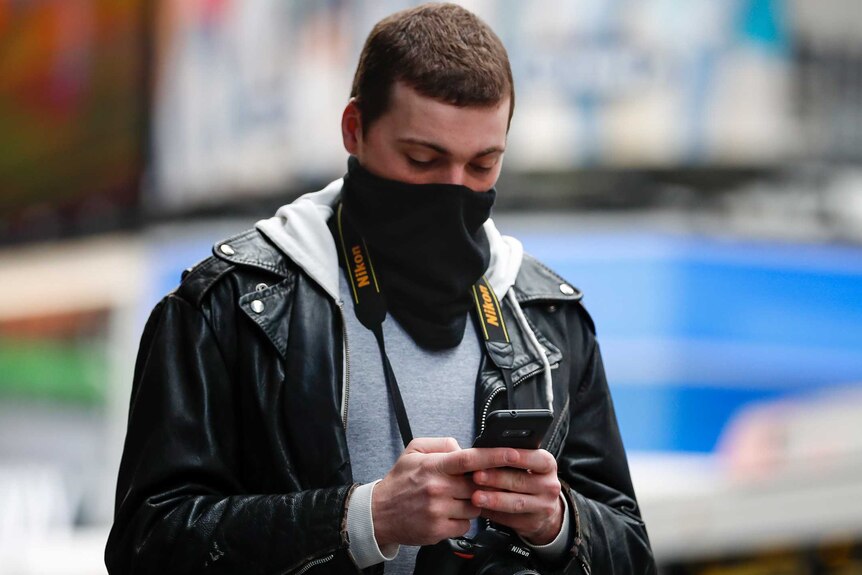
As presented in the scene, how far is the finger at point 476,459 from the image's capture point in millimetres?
2219

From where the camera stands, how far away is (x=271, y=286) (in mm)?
2527

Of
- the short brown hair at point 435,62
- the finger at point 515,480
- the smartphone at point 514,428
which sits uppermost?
the short brown hair at point 435,62

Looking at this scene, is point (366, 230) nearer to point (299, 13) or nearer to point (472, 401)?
point (472, 401)

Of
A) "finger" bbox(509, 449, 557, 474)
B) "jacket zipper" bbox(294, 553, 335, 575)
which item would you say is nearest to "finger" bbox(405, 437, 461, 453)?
"finger" bbox(509, 449, 557, 474)

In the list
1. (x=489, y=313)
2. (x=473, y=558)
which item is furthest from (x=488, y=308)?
(x=473, y=558)

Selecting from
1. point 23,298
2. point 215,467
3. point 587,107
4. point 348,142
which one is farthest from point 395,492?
point 23,298

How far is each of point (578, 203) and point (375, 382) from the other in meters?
6.00

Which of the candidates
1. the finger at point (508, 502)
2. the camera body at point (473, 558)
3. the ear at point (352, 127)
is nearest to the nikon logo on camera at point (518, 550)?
the camera body at point (473, 558)

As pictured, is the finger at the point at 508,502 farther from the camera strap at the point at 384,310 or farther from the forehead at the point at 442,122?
the forehead at the point at 442,122

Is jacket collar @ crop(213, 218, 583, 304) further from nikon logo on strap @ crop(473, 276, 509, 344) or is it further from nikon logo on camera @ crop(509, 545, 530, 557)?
nikon logo on camera @ crop(509, 545, 530, 557)

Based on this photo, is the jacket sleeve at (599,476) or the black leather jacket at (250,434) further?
the jacket sleeve at (599,476)

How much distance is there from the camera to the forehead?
97.6 inches

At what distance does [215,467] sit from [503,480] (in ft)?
1.63

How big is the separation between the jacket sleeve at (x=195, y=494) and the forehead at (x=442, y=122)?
0.48m
